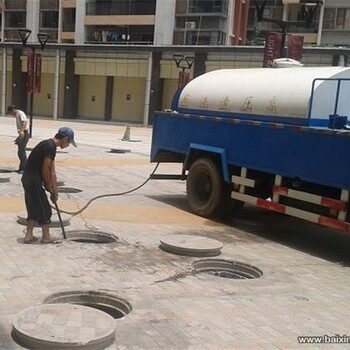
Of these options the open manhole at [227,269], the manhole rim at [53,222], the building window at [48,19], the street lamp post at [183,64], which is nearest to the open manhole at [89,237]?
the manhole rim at [53,222]

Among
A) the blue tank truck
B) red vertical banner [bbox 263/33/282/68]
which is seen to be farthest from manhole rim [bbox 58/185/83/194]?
red vertical banner [bbox 263/33/282/68]

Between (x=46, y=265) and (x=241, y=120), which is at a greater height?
(x=241, y=120)

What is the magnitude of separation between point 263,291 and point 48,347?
9.03ft

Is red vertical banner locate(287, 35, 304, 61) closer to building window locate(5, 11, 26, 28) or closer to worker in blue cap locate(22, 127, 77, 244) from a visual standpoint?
worker in blue cap locate(22, 127, 77, 244)

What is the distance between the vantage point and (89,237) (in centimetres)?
844

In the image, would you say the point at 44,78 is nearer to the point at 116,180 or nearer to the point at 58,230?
the point at 116,180

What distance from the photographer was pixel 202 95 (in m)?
10.9

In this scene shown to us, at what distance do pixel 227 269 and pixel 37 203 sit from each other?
8.54 ft

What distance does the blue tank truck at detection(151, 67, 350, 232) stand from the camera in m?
8.15

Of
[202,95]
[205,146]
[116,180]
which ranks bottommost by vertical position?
[116,180]

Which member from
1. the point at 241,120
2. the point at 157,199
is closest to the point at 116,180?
the point at 157,199

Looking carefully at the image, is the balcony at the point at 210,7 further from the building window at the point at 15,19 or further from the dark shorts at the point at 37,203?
the dark shorts at the point at 37,203

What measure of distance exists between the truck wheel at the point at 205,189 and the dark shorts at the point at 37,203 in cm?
365

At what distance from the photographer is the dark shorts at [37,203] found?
7.42 meters
